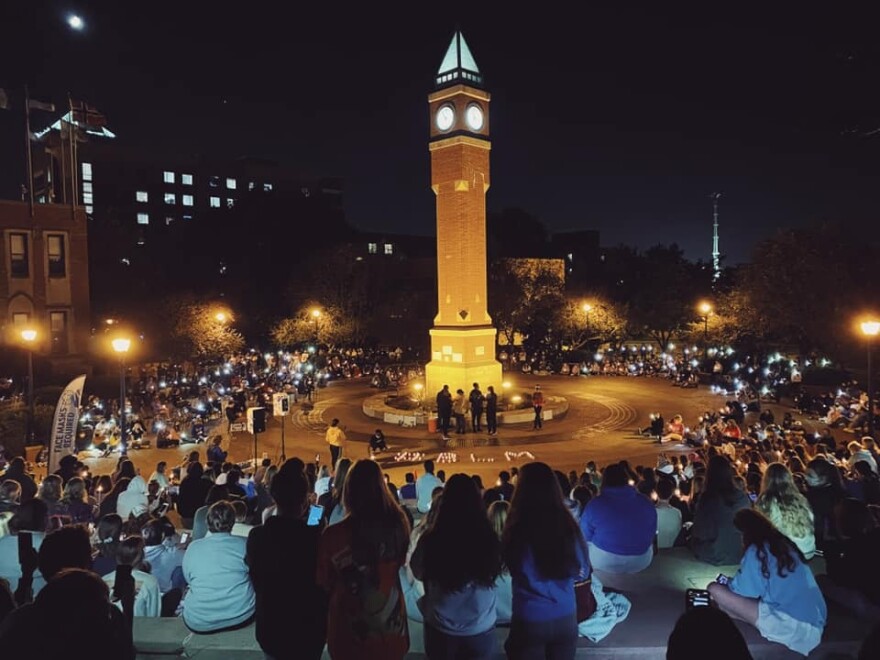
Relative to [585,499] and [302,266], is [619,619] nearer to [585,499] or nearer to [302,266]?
[585,499]

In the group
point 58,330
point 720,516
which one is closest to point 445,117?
point 58,330

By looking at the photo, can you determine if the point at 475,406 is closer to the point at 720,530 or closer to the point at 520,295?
the point at 720,530

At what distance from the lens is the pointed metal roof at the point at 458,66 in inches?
1102

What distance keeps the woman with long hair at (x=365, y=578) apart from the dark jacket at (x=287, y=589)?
0.23m

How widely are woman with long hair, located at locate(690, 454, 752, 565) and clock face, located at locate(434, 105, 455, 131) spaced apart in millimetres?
23640

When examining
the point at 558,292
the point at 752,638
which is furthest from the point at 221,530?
the point at 558,292

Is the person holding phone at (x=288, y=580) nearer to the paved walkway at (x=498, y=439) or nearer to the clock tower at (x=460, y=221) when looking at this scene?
the paved walkway at (x=498, y=439)

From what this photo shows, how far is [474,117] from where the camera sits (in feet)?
94.0

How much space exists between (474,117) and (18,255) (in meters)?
24.2

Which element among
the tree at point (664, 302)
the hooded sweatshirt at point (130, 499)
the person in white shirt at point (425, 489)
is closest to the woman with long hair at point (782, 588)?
the person in white shirt at point (425, 489)

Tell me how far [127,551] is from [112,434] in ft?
58.8

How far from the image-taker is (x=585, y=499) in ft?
30.2

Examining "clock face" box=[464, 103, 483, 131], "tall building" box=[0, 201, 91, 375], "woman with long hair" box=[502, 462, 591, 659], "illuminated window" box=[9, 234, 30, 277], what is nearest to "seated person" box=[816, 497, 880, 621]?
"woman with long hair" box=[502, 462, 591, 659]

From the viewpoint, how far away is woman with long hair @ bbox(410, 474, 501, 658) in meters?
4.41
